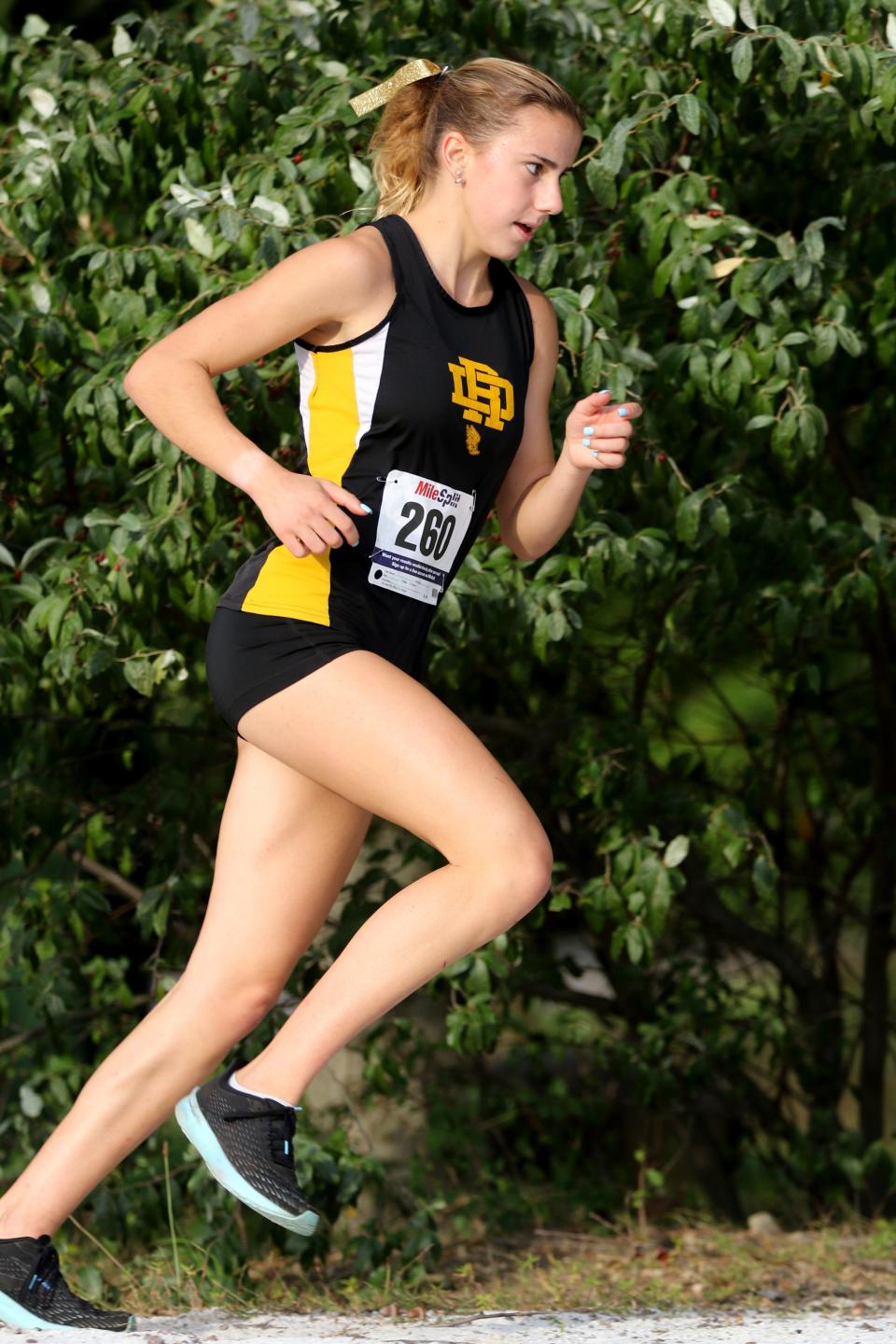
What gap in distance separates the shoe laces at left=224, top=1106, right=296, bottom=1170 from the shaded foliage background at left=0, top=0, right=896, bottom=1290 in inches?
46.5

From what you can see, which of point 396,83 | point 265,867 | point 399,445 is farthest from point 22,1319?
point 396,83

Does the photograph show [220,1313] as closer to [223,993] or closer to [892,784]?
[223,993]

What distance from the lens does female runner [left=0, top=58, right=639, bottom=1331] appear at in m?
2.42

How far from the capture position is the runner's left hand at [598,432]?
2.61 metres

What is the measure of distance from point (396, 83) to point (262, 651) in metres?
1.03

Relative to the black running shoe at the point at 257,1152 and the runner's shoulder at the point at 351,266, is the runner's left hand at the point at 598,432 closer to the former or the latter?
the runner's shoulder at the point at 351,266

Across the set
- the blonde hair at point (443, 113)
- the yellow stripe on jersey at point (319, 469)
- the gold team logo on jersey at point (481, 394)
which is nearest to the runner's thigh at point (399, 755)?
the yellow stripe on jersey at point (319, 469)

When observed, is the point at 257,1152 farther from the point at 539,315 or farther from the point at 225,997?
the point at 539,315

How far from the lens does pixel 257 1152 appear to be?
250 centimetres

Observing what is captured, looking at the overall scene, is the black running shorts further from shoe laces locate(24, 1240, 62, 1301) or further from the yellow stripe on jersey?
shoe laces locate(24, 1240, 62, 1301)

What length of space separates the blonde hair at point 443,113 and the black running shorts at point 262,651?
74 cm

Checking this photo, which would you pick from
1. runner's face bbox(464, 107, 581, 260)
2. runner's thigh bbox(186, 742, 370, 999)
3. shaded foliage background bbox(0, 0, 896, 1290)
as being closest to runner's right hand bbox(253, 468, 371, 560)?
runner's thigh bbox(186, 742, 370, 999)

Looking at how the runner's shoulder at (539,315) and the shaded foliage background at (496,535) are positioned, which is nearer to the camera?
the runner's shoulder at (539,315)

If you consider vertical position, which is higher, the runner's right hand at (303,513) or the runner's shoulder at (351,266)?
the runner's shoulder at (351,266)
